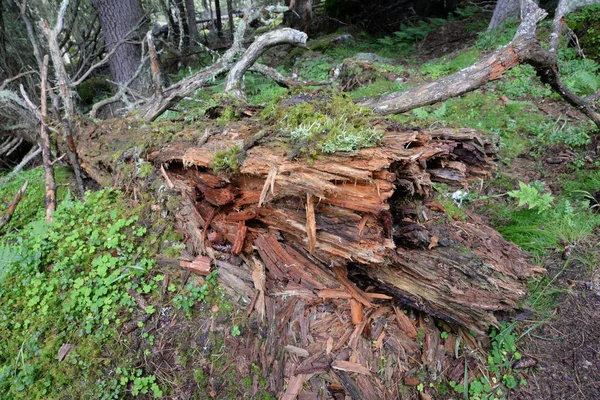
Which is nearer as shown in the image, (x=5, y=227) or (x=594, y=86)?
(x=5, y=227)

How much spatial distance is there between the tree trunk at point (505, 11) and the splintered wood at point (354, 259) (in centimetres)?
870

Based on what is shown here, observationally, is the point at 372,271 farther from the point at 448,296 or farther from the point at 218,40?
the point at 218,40

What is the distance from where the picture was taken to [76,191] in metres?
4.41

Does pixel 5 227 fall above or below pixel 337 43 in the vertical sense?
below

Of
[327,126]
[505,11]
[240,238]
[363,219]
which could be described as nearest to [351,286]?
[363,219]

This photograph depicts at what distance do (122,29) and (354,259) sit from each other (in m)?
8.18

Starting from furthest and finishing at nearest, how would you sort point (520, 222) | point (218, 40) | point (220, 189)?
point (218, 40) → point (520, 222) → point (220, 189)

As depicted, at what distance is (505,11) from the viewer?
29.4 ft

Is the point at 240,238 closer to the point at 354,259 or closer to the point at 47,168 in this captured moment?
the point at 354,259

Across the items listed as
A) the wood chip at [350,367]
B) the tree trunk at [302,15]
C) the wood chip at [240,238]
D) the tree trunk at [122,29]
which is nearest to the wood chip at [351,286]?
the wood chip at [350,367]

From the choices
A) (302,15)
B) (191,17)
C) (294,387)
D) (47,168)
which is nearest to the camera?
(294,387)

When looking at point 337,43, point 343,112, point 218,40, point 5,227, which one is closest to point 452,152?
point 343,112

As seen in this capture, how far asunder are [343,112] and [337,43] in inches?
407

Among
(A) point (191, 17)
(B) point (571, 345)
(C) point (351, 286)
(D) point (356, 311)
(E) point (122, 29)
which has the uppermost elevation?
(E) point (122, 29)
